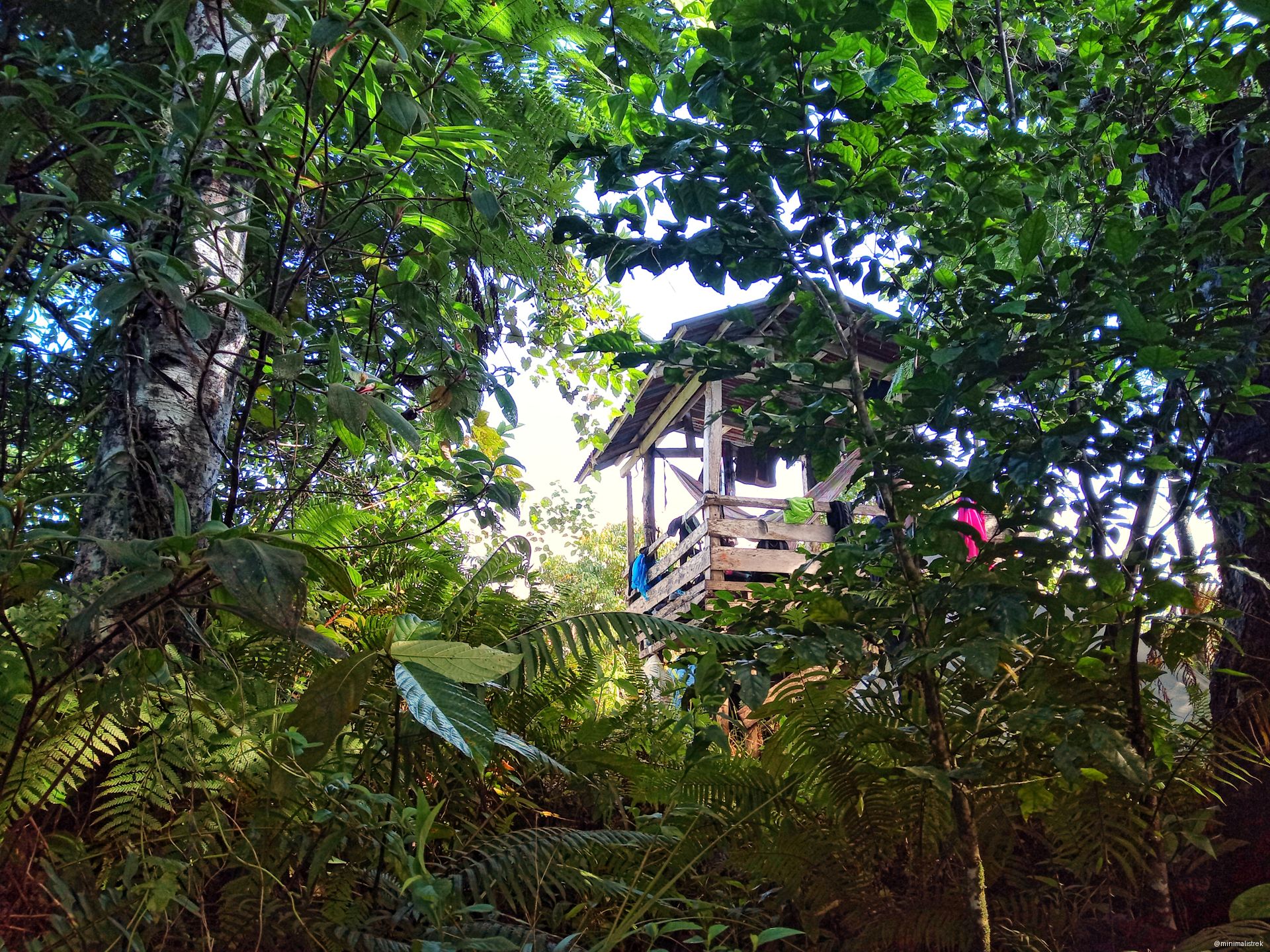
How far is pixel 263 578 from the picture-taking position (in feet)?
2.89

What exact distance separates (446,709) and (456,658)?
0.07 m

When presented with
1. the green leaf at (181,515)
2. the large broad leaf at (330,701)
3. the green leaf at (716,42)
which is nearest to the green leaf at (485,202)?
the green leaf at (716,42)

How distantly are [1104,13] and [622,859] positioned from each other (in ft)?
8.49

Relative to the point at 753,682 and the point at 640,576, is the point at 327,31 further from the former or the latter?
the point at 640,576

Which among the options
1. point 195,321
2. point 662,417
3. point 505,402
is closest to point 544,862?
point 505,402

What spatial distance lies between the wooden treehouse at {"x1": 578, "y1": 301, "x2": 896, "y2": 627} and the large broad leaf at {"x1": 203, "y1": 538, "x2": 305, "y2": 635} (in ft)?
18.6

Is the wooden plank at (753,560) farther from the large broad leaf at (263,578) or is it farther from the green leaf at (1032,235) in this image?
the large broad leaf at (263,578)

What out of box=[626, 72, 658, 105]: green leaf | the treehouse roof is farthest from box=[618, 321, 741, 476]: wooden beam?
box=[626, 72, 658, 105]: green leaf

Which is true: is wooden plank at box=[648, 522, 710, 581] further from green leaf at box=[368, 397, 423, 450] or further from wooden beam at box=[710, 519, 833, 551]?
green leaf at box=[368, 397, 423, 450]

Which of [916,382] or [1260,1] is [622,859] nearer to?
[916,382]

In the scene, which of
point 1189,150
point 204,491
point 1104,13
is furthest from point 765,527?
point 204,491

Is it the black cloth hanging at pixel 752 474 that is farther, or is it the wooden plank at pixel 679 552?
the black cloth hanging at pixel 752 474

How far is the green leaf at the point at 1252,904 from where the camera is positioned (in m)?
1.33

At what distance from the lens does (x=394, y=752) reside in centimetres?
139
